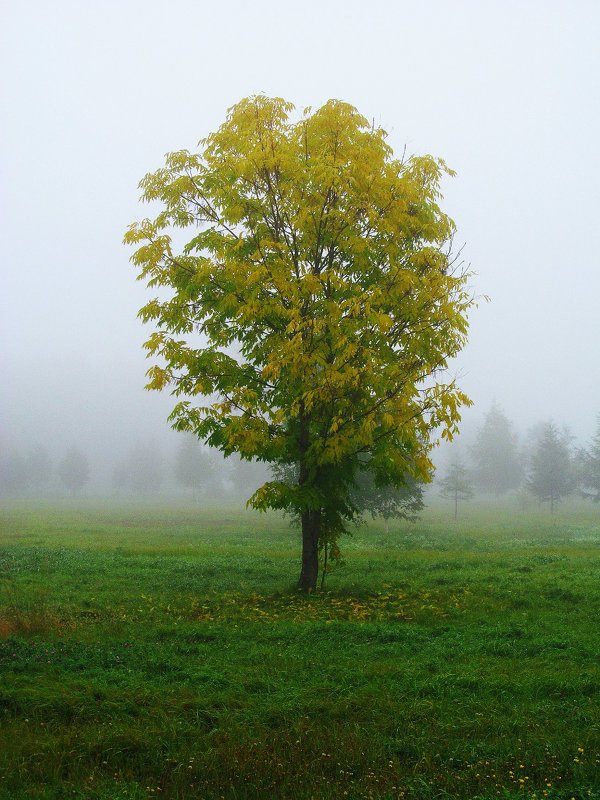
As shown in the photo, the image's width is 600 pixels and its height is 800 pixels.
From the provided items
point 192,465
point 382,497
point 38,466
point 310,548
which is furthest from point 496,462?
point 38,466

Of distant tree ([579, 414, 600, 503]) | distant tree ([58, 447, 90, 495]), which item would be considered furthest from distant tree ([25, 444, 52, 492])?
distant tree ([579, 414, 600, 503])

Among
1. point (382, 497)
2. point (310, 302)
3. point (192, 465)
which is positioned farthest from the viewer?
point (192, 465)

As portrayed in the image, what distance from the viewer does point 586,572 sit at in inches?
663

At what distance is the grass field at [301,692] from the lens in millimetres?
5176

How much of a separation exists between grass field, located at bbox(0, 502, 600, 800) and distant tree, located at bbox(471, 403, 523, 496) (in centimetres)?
6475

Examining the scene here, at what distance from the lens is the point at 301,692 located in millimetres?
6992

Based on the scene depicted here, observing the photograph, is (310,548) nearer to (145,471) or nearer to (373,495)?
(373,495)

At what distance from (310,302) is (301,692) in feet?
27.6

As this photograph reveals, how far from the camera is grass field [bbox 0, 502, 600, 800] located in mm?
5176

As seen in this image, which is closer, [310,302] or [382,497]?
[310,302]

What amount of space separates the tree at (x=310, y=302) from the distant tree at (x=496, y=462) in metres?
67.7

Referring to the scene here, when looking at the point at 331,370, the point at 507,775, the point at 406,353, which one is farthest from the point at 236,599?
the point at 507,775

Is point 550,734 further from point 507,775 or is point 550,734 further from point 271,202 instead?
point 271,202

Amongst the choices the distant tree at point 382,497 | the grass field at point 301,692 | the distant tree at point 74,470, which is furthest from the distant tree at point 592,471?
the distant tree at point 74,470
